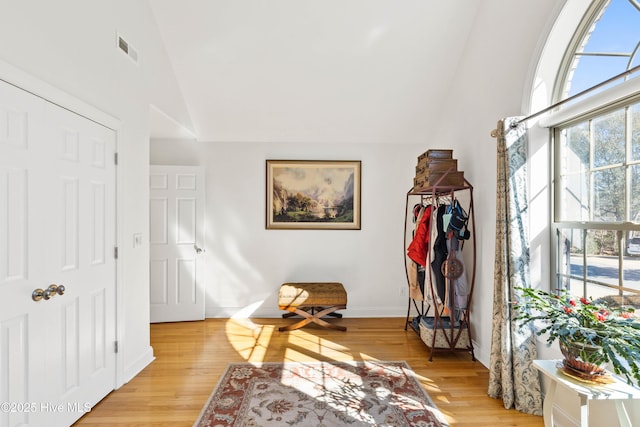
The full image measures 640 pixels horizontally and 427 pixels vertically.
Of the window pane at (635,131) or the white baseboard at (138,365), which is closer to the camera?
the window pane at (635,131)

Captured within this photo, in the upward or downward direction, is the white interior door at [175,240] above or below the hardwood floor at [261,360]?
above

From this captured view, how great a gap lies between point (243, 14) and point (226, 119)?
4.20ft

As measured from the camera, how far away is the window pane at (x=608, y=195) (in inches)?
76.1

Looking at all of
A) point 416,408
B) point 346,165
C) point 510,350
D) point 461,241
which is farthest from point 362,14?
point 416,408

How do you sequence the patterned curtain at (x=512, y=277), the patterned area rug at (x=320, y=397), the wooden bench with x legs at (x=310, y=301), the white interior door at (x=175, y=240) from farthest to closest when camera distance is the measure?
1. the white interior door at (x=175, y=240)
2. the wooden bench with x legs at (x=310, y=301)
3. the patterned curtain at (x=512, y=277)
4. the patterned area rug at (x=320, y=397)

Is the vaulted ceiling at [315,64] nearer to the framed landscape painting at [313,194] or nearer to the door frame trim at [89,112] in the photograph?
the framed landscape painting at [313,194]

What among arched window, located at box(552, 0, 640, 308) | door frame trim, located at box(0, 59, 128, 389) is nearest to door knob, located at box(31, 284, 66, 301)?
door frame trim, located at box(0, 59, 128, 389)

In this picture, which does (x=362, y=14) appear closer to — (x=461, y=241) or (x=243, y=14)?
(x=243, y=14)

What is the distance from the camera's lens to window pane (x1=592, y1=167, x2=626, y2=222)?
193 cm

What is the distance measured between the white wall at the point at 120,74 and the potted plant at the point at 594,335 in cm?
289

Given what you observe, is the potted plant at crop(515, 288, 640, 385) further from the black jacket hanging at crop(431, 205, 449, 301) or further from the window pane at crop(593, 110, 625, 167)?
the black jacket hanging at crop(431, 205, 449, 301)

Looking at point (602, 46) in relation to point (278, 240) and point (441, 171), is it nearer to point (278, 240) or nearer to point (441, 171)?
point (441, 171)

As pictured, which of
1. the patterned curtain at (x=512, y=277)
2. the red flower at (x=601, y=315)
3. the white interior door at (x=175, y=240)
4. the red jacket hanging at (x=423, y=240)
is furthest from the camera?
the white interior door at (x=175, y=240)

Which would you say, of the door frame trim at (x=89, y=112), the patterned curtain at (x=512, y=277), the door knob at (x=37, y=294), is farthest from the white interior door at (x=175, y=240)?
the patterned curtain at (x=512, y=277)
